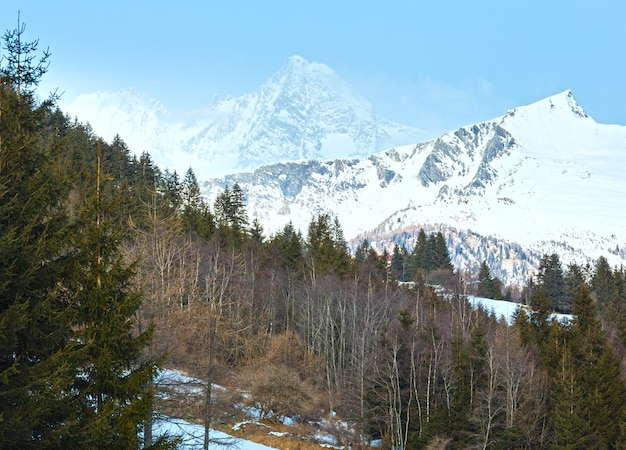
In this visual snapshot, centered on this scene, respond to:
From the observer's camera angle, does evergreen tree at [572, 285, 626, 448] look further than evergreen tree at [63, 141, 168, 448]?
Yes

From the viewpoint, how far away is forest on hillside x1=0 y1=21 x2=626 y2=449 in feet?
35.2

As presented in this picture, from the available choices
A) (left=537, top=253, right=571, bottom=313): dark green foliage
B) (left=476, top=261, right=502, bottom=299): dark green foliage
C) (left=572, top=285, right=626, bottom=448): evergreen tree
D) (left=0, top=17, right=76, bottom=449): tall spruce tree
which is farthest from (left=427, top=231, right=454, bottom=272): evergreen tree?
(left=0, top=17, right=76, bottom=449): tall spruce tree

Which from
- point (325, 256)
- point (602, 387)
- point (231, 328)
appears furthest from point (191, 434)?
point (325, 256)

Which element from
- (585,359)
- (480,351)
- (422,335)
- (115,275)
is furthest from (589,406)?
(115,275)

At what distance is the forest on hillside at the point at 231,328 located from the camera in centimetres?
1074

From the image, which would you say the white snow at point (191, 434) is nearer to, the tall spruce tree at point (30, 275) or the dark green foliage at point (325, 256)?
the tall spruce tree at point (30, 275)

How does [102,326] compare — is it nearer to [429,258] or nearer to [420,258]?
[429,258]

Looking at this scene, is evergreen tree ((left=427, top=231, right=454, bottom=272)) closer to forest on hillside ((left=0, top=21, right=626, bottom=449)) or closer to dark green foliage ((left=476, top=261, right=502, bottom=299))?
forest on hillside ((left=0, top=21, right=626, bottom=449))

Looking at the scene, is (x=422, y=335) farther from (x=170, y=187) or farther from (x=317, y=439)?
(x=170, y=187)

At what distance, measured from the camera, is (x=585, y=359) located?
166 feet

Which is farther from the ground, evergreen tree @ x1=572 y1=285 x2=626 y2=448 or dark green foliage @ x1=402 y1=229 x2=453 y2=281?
dark green foliage @ x1=402 y1=229 x2=453 y2=281

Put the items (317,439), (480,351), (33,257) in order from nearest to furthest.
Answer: (33,257)
(317,439)
(480,351)

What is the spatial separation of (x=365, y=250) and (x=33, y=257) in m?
123

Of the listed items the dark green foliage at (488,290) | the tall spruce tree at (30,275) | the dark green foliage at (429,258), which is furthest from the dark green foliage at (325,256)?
the tall spruce tree at (30,275)
